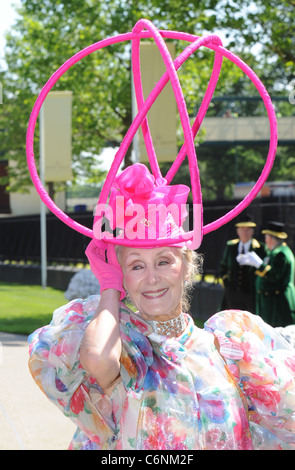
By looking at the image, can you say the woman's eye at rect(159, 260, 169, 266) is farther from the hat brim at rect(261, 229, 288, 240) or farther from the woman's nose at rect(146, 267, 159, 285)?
the hat brim at rect(261, 229, 288, 240)

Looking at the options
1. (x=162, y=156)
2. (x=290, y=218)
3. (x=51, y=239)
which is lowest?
(x=51, y=239)

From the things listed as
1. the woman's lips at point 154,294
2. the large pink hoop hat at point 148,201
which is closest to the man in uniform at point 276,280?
the large pink hoop hat at point 148,201

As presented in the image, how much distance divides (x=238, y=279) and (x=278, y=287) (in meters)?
Result: 0.66

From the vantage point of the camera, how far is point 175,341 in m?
2.31

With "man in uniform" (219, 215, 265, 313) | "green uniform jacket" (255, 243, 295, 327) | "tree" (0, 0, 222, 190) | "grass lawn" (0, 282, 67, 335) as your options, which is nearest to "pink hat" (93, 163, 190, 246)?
"green uniform jacket" (255, 243, 295, 327)

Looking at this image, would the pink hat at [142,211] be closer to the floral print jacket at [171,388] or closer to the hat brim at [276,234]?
the floral print jacket at [171,388]

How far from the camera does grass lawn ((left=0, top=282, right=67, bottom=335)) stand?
1042 centimetres

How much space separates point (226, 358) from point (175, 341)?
0.21 m

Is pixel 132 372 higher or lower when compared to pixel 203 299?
higher

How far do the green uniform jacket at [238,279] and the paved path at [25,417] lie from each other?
2.72 m

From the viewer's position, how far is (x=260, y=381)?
7.87 ft

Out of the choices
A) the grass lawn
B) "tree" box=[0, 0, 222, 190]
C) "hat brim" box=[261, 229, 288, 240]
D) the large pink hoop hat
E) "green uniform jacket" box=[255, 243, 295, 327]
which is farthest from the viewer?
"tree" box=[0, 0, 222, 190]

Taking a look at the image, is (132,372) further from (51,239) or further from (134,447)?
(51,239)

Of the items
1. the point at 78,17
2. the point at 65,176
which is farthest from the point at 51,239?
the point at 65,176
